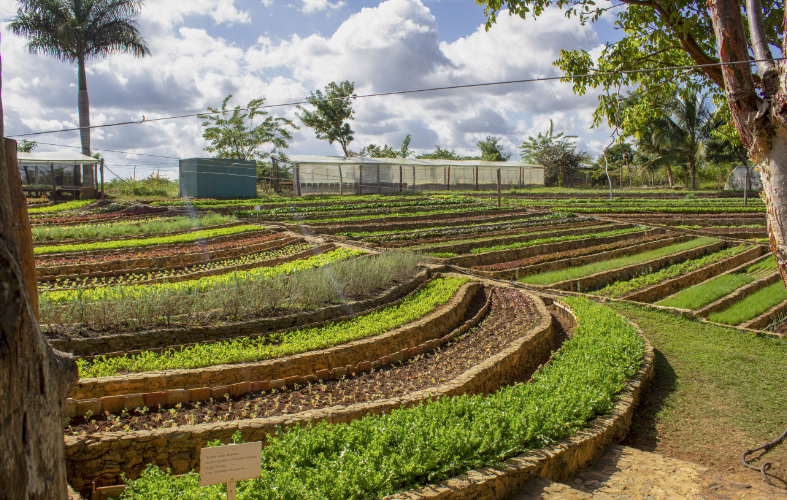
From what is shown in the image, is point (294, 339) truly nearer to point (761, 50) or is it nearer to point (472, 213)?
point (761, 50)

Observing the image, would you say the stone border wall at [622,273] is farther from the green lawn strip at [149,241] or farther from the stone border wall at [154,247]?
the green lawn strip at [149,241]

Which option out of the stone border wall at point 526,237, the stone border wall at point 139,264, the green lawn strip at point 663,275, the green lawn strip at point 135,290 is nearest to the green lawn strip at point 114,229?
the stone border wall at point 139,264

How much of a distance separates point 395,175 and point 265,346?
31.8 m

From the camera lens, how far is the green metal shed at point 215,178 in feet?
97.3

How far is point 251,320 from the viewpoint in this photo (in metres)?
8.05

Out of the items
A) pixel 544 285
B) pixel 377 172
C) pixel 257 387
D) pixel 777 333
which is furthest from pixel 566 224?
pixel 257 387

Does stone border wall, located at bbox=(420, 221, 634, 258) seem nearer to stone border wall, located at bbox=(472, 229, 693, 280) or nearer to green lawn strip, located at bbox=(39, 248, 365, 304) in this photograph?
stone border wall, located at bbox=(472, 229, 693, 280)

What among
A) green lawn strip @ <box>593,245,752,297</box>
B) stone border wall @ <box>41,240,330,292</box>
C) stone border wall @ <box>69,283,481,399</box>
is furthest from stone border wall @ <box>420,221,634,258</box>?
stone border wall @ <box>69,283,481,399</box>

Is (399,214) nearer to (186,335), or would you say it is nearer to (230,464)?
(186,335)

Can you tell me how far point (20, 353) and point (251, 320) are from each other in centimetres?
564

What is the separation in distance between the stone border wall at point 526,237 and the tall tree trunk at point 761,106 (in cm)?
1036

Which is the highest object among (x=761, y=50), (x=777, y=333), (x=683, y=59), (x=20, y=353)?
(x=683, y=59)

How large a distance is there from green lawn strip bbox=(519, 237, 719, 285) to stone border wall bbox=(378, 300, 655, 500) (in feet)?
26.3

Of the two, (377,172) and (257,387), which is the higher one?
(377,172)
